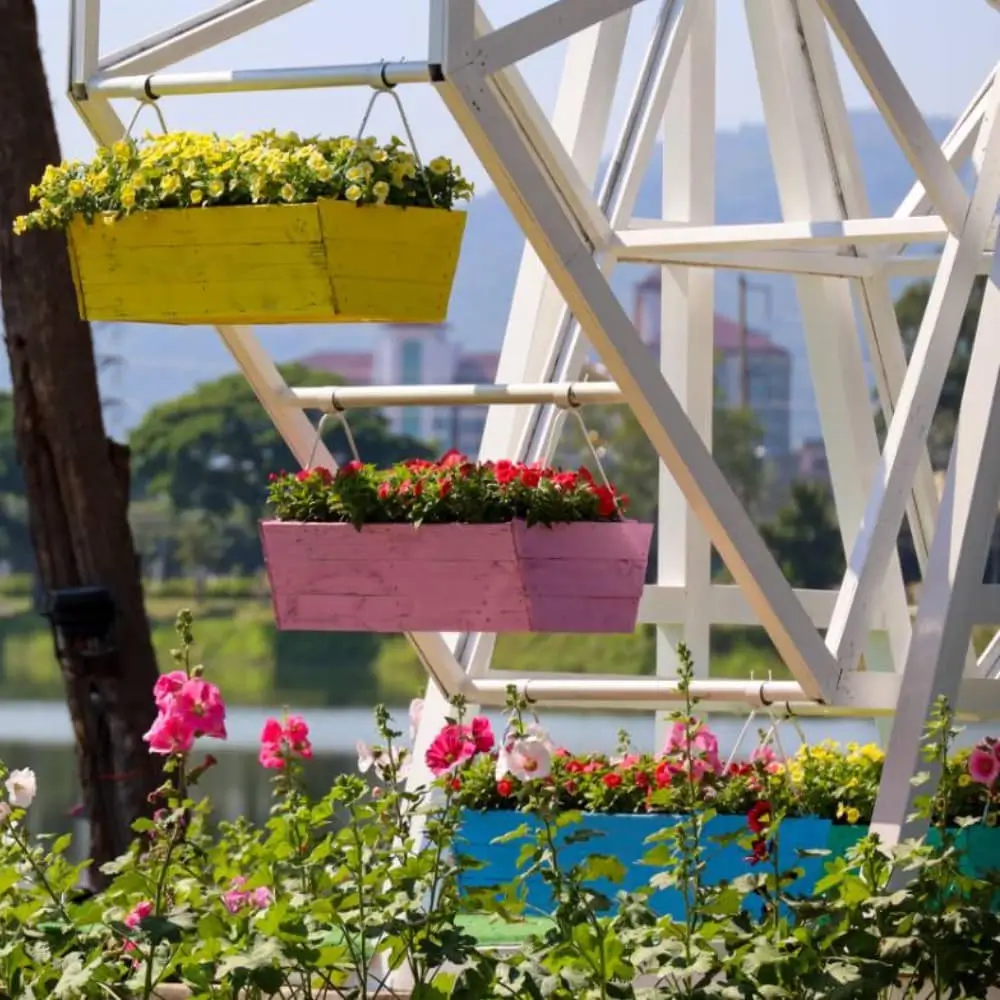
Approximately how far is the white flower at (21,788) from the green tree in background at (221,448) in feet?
139

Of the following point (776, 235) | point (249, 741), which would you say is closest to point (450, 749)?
point (776, 235)

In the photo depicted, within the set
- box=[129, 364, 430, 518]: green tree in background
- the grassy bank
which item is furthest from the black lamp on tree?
box=[129, 364, 430, 518]: green tree in background

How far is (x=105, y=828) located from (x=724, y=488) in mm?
2538

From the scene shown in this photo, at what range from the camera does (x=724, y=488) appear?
3824 mm

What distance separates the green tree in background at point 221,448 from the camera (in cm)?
4800

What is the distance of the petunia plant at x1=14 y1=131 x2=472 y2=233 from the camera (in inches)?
132

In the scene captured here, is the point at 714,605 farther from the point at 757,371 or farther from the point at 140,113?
the point at 757,371

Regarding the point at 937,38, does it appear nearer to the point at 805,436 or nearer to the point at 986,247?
the point at 805,436

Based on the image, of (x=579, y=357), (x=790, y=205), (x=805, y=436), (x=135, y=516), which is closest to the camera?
(x=579, y=357)

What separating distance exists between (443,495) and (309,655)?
42145 millimetres

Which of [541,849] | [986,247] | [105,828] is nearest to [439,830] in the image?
[541,849]

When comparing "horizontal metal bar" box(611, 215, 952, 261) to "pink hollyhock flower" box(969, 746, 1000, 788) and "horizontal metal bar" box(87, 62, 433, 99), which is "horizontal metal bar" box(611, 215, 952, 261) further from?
"horizontal metal bar" box(87, 62, 433, 99)

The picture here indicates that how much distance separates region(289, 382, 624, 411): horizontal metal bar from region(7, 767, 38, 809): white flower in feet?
3.27

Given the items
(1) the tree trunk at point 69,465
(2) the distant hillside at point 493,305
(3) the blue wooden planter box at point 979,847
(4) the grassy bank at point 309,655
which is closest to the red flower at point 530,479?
(3) the blue wooden planter box at point 979,847
